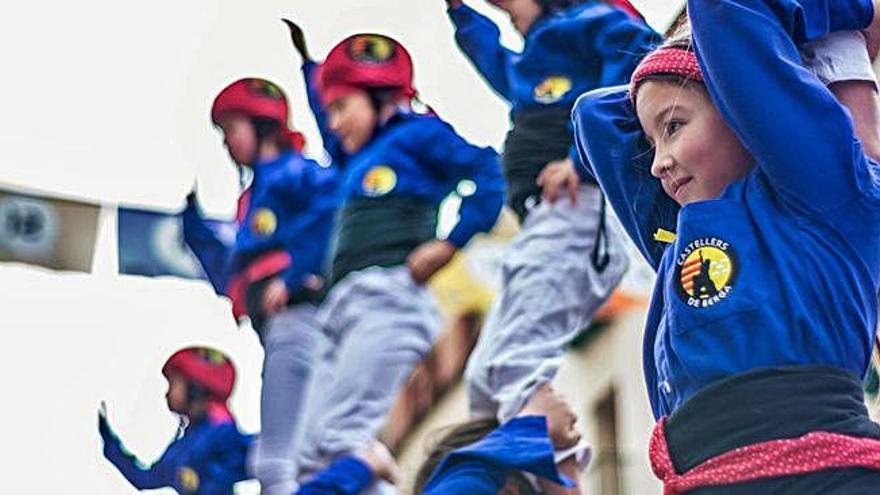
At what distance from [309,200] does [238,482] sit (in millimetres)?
634

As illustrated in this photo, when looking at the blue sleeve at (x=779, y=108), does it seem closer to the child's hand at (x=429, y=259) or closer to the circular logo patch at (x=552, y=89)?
the circular logo patch at (x=552, y=89)

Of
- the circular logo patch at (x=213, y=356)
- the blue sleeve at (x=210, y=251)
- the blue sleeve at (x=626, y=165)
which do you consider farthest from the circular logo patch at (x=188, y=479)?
the blue sleeve at (x=626, y=165)

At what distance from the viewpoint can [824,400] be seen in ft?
3.91

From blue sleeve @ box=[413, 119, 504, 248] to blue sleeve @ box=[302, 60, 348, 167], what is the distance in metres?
0.35

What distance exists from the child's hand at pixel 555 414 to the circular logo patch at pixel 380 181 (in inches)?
23.6

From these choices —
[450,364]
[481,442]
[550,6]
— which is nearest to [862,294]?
[481,442]

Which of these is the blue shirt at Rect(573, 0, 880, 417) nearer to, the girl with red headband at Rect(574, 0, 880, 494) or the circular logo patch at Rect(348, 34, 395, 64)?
the girl with red headband at Rect(574, 0, 880, 494)

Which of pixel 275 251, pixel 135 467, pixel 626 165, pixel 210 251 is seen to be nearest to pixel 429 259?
pixel 275 251

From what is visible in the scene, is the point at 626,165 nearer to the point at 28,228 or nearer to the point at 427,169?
the point at 427,169

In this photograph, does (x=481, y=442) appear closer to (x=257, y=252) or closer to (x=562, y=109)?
(x=562, y=109)

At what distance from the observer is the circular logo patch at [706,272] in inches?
48.4

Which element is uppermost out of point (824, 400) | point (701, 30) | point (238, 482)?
point (701, 30)

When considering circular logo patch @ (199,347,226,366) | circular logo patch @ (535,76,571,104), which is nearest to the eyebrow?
circular logo patch @ (535,76,571,104)

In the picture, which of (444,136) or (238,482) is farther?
(238,482)
